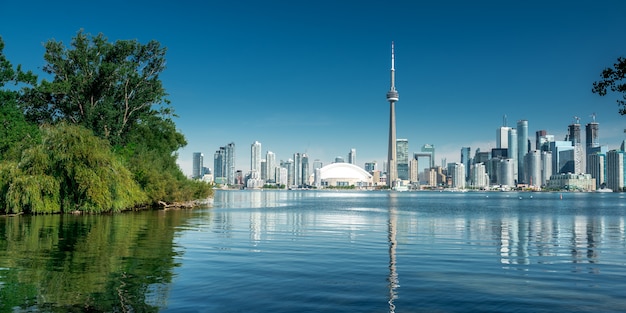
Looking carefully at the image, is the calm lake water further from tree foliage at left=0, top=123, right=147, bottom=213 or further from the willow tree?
the willow tree

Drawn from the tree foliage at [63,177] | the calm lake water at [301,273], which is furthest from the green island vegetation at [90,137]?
the calm lake water at [301,273]

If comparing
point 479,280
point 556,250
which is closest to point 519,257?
point 556,250

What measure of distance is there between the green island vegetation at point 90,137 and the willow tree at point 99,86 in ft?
0.35

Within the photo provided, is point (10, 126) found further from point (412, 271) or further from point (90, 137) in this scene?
point (412, 271)

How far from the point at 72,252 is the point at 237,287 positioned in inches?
381

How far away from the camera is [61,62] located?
182ft

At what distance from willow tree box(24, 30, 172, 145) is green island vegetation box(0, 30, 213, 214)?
11cm

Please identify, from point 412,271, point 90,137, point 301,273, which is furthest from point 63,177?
point 412,271

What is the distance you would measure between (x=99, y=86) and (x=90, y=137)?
44.5 feet

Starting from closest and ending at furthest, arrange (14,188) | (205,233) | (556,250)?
(556,250) < (205,233) < (14,188)

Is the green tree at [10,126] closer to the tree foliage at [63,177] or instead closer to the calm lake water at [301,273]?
the tree foliage at [63,177]

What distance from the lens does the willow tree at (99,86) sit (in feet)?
182

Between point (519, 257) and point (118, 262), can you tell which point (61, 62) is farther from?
point (519, 257)

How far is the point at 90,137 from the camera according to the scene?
4534 centimetres
